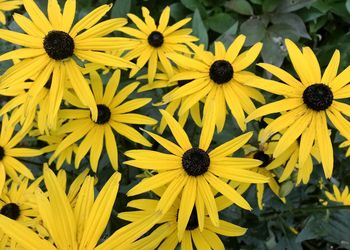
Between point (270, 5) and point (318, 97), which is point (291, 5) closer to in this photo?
point (270, 5)

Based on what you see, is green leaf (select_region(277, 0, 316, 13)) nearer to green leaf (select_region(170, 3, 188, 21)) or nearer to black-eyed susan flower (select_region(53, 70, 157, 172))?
green leaf (select_region(170, 3, 188, 21))

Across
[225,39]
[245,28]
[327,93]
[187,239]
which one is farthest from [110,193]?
[245,28]

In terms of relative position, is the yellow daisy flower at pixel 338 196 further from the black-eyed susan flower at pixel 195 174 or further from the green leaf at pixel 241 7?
the green leaf at pixel 241 7

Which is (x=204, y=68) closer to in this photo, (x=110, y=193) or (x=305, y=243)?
(x=110, y=193)

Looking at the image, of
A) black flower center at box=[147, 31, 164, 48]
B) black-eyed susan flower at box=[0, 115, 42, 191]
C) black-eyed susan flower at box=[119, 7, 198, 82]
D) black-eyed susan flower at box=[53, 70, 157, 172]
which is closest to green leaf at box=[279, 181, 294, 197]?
black-eyed susan flower at box=[53, 70, 157, 172]

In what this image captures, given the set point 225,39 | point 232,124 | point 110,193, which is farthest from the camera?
point 225,39

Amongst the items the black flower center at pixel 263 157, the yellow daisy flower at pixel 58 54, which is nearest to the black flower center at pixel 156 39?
the yellow daisy flower at pixel 58 54

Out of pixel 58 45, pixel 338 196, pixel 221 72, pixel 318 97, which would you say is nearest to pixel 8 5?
pixel 58 45
